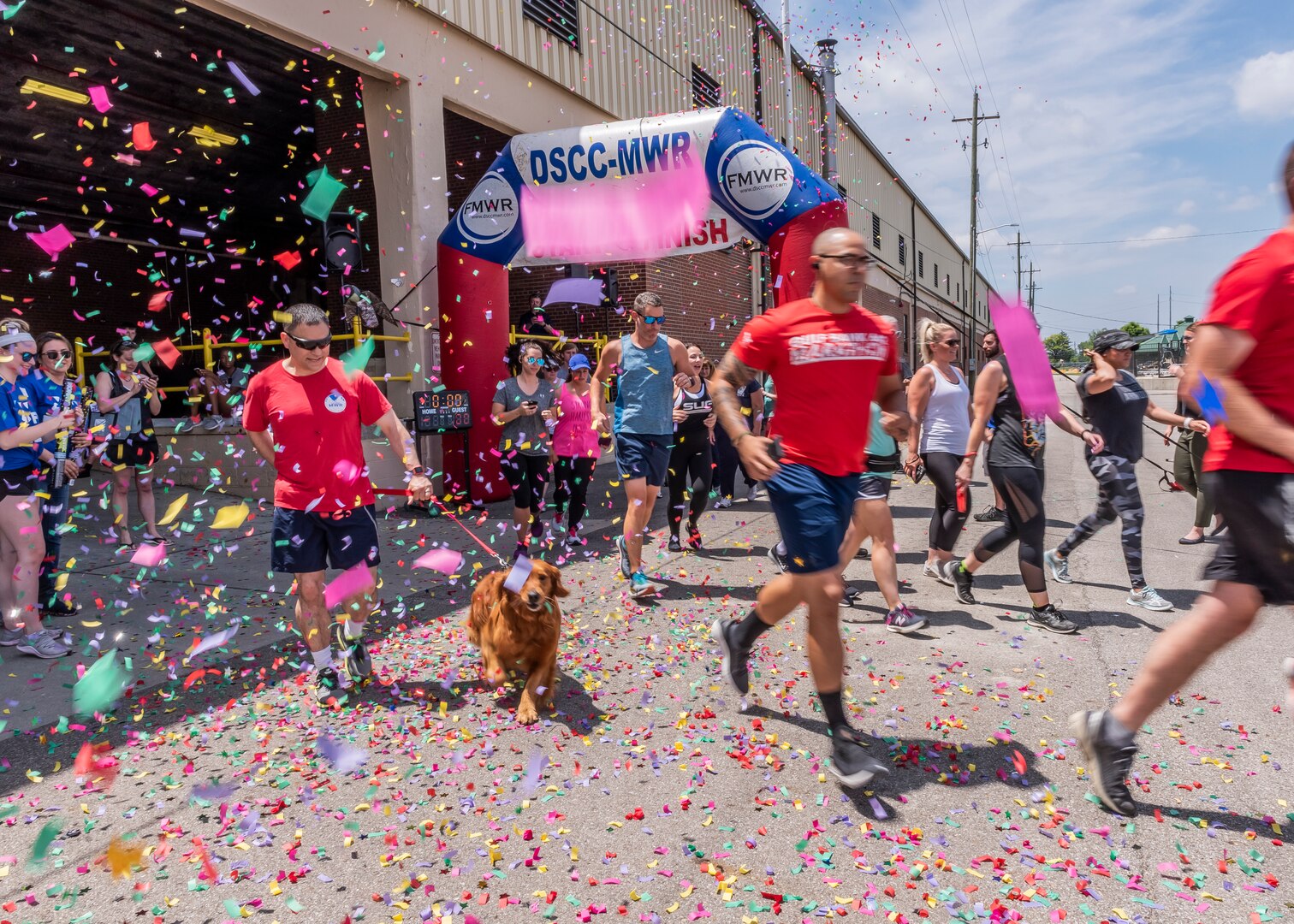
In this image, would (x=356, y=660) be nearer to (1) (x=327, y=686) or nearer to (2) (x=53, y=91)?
(1) (x=327, y=686)

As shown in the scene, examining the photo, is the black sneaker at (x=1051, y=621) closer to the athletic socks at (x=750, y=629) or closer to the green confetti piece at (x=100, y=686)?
the athletic socks at (x=750, y=629)

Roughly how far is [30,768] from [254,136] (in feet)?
46.2

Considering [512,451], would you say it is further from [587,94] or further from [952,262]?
[952,262]

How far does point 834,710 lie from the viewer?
318cm

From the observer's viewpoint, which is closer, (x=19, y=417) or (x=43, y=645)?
(x=19, y=417)

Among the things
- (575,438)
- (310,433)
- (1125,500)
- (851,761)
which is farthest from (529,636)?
(1125,500)

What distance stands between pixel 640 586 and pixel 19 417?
3740 mm

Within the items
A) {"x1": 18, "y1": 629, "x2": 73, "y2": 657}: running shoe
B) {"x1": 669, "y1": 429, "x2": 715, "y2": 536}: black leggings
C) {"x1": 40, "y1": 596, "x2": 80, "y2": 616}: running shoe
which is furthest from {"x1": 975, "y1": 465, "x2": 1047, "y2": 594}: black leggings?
{"x1": 40, "y1": 596, "x2": 80, "y2": 616}: running shoe

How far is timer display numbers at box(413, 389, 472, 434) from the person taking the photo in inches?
365

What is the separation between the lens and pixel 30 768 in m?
3.45

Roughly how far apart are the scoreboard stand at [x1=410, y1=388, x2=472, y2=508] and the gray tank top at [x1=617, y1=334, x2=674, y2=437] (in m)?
3.87

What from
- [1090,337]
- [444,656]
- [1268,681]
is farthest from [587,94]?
[1268,681]

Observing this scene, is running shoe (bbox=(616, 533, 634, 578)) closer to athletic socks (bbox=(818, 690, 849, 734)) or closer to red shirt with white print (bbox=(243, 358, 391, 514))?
red shirt with white print (bbox=(243, 358, 391, 514))

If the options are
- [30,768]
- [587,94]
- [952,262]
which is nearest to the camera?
[30,768]
